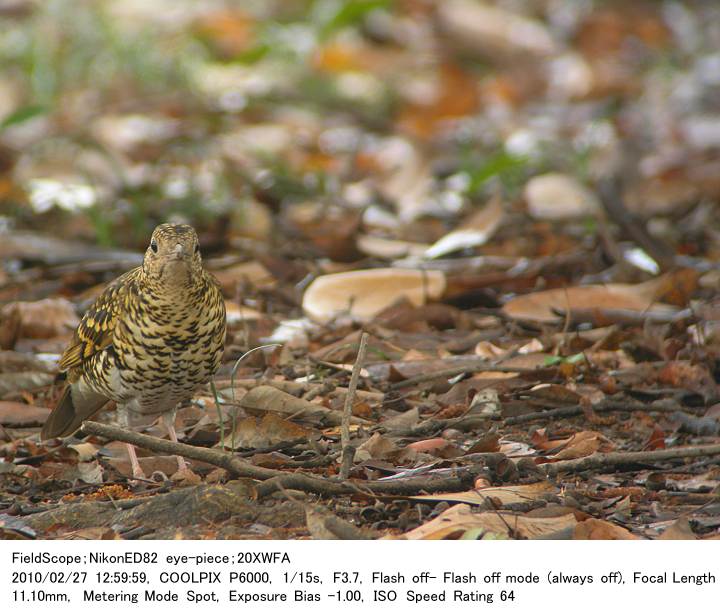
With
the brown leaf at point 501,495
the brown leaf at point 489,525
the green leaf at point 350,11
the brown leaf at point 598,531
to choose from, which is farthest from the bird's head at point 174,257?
the green leaf at point 350,11

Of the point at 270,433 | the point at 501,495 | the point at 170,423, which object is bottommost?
the point at 501,495

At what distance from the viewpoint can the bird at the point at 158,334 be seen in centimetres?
389

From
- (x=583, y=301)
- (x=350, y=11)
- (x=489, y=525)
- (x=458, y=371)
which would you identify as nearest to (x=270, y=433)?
(x=458, y=371)

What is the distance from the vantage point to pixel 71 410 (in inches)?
170

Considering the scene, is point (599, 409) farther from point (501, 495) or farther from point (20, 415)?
point (20, 415)

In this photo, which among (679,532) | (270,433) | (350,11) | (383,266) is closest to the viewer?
(679,532)

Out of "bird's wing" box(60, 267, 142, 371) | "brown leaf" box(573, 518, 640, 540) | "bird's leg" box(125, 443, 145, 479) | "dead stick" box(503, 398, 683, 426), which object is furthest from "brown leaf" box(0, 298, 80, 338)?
"brown leaf" box(573, 518, 640, 540)

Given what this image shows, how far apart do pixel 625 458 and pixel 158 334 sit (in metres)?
1.65

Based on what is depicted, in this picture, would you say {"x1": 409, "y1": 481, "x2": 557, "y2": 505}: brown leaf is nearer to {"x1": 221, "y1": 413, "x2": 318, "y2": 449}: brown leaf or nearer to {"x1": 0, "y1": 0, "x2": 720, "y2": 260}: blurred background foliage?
{"x1": 221, "y1": 413, "x2": 318, "y2": 449}: brown leaf

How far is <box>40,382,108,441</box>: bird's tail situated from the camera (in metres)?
4.21

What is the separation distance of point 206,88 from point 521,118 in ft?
→ 9.62

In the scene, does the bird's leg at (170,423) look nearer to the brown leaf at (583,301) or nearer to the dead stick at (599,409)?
the dead stick at (599,409)
